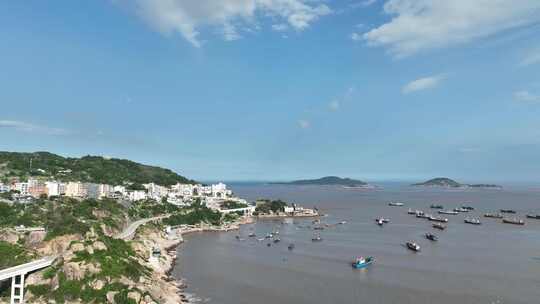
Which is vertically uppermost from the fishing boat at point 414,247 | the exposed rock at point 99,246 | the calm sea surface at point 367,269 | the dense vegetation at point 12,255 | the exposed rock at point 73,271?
the exposed rock at point 99,246

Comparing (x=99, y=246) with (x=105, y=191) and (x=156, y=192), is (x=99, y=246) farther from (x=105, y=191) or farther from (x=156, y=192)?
(x=156, y=192)

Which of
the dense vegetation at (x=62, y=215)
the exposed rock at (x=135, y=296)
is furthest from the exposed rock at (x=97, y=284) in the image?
the dense vegetation at (x=62, y=215)

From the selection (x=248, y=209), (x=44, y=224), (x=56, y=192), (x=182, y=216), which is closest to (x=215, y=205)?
(x=248, y=209)

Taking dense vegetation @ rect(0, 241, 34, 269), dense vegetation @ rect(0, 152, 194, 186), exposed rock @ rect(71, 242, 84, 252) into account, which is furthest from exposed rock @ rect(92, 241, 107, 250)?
dense vegetation @ rect(0, 152, 194, 186)

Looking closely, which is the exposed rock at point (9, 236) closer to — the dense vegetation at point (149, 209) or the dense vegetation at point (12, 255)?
the dense vegetation at point (12, 255)

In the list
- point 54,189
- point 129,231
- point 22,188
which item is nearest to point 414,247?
point 129,231

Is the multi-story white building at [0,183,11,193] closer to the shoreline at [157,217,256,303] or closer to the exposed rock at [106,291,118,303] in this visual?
the shoreline at [157,217,256,303]
